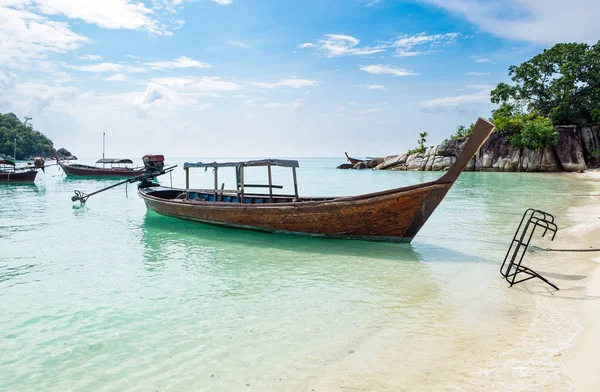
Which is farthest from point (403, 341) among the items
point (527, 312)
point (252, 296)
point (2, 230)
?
point (2, 230)

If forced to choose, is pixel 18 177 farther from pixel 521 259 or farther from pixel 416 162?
pixel 416 162

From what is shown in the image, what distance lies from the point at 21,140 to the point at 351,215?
10514cm

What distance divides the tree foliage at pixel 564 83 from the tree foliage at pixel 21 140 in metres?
93.2

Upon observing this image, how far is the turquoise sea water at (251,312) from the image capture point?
4.58 meters

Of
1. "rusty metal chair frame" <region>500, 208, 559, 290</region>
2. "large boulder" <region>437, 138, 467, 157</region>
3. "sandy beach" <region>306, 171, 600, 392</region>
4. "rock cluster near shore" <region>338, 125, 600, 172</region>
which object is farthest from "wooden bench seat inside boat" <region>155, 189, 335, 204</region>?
"large boulder" <region>437, 138, 467, 157</region>

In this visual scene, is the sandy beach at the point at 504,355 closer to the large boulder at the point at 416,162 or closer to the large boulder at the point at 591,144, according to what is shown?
the large boulder at the point at 591,144

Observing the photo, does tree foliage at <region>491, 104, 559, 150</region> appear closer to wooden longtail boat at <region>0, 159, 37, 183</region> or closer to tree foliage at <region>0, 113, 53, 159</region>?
wooden longtail boat at <region>0, 159, 37, 183</region>

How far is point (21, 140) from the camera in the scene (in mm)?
91188

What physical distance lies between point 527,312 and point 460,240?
20.0 feet

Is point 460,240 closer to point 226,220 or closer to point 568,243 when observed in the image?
point 568,243

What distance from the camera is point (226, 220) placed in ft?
42.9

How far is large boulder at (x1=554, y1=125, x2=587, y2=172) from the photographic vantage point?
134 feet

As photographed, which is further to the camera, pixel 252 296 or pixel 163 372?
pixel 252 296

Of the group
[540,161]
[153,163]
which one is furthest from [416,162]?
[153,163]
